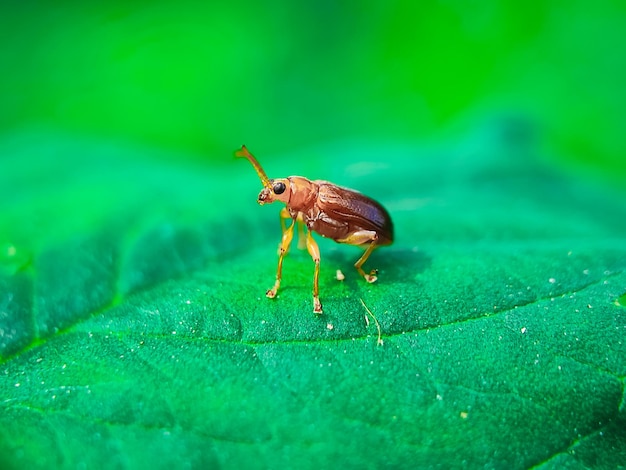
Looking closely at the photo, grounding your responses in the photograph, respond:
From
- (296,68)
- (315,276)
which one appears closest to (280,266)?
(315,276)

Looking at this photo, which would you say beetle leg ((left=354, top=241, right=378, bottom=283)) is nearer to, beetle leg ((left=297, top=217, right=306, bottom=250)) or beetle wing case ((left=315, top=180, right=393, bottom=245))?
beetle wing case ((left=315, top=180, right=393, bottom=245))

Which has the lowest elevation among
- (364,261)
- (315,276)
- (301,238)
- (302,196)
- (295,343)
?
(295,343)

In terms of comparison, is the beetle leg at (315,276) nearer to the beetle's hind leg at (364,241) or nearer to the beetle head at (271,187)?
the beetle's hind leg at (364,241)

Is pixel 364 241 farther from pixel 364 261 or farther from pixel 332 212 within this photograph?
pixel 332 212

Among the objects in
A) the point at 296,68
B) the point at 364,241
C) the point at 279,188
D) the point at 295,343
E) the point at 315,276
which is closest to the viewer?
the point at 295,343

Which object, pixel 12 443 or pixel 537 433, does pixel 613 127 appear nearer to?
pixel 537 433

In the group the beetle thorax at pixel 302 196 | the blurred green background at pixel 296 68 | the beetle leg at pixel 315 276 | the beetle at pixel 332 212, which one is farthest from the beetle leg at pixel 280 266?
the blurred green background at pixel 296 68

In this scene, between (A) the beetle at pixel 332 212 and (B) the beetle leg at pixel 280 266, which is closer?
(B) the beetle leg at pixel 280 266
